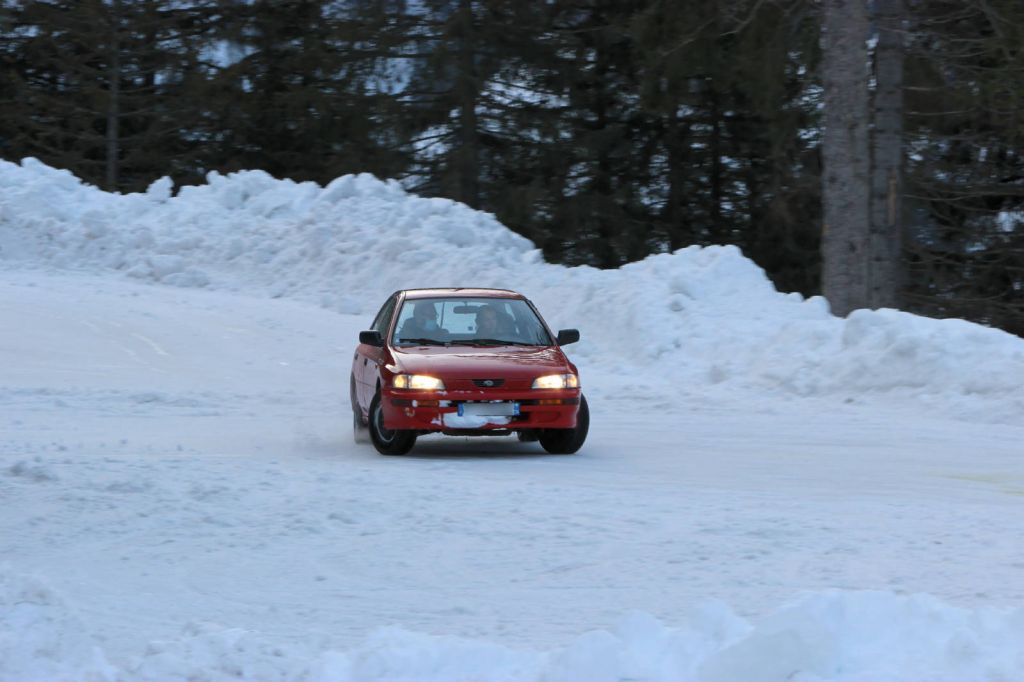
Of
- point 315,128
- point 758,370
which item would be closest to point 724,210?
point 315,128

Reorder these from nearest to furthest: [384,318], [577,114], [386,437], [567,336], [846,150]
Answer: [386,437] < [567,336] < [384,318] < [846,150] < [577,114]

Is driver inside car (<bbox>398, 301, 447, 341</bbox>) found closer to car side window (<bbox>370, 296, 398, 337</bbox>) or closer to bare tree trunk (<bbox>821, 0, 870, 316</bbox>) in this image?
car side window (<bbox>370, 296, 398, 337</bbox>)

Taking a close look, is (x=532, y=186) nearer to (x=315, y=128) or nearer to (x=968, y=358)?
(x=315, y=128)

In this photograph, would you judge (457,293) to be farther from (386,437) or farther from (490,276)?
(490,276)

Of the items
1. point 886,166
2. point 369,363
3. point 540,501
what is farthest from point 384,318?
point 886,166

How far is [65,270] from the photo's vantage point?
82.9 ft

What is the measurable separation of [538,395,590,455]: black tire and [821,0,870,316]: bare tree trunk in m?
7.83

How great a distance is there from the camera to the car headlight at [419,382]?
11.0 metres

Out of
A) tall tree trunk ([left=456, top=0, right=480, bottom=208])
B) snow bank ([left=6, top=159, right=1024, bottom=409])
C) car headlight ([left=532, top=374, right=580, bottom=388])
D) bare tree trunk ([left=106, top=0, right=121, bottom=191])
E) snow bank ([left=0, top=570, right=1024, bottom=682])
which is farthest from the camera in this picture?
bare tree trunk ([left=106, top=0, right=121, bottom=191])

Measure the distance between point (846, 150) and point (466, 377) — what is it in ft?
29.0

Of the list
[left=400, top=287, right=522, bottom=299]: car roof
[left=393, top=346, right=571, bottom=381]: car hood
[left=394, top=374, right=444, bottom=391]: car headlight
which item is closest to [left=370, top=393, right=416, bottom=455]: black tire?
[left=394, top=374, right=444, bottom=391]: car headlight

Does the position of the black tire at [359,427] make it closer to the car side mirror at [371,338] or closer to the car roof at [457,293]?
the car side mirror at [371,338]

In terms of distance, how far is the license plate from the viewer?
1104cm

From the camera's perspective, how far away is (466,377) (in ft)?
36.3
